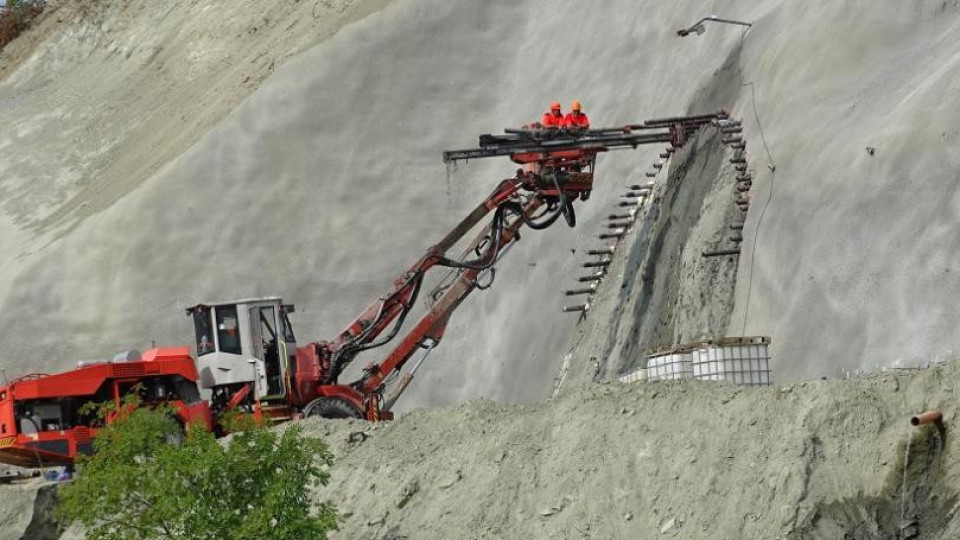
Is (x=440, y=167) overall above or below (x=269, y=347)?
above

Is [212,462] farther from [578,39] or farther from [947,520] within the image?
[578,39]

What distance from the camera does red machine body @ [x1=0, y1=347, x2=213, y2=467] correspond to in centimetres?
3142

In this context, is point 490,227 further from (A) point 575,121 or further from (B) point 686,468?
(B) point 686,468

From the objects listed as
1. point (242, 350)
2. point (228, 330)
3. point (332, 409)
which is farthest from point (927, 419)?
point (228, 330)

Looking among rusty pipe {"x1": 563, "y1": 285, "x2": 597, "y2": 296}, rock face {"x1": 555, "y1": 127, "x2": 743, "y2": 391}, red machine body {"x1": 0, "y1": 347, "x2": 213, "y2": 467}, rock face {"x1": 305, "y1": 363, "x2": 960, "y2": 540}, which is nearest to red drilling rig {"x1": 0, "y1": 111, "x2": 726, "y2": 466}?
red machine body {"x1": 0, "y1": 347, "x2": 213, "y2": 467}

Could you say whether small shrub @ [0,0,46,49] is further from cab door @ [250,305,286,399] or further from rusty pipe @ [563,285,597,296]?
cab door @ [250,305,286,399]

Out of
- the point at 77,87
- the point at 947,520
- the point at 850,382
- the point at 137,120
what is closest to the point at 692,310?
the point at 850,382

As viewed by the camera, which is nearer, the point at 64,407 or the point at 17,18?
the point at 64,407

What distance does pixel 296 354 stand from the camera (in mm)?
32781

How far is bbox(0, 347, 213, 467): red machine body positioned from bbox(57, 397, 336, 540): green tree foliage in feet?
25.9

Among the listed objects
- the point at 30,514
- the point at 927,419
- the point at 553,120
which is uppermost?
the point at 553,120

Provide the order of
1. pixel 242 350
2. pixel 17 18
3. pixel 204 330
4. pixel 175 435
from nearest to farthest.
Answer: pixel 175 435 < pixel 242 350 < pixel 204 330 < pixel 17 18

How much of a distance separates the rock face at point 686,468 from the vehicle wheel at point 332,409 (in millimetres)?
7976

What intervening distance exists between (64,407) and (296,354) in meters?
4.26
